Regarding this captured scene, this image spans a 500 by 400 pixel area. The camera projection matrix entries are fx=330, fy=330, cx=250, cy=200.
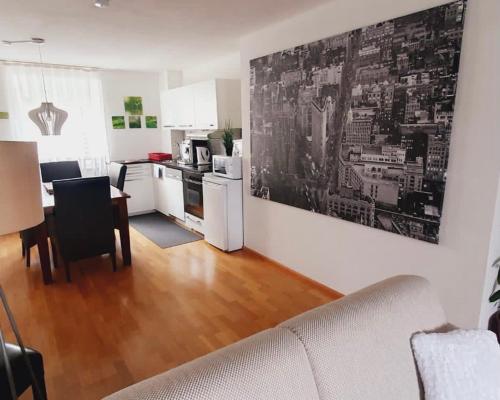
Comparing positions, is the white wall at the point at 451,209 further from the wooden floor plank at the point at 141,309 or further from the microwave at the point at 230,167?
the microwave at the point at 230,167

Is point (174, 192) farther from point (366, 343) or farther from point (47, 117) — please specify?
point (366, 343)

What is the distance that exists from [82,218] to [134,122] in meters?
2.85

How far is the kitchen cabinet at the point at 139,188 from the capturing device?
5.29 m

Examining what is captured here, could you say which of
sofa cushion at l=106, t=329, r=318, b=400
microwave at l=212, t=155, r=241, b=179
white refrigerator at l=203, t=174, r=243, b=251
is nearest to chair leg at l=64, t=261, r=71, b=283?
white refrigerator at l=203, t=174, r=243, b=251

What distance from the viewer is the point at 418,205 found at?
6.88 feet

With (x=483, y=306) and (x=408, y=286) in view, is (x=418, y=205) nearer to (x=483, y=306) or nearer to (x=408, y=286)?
(x=483, y=306)

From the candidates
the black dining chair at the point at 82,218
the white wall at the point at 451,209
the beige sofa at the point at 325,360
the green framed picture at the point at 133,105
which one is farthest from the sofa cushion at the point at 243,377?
the green framed picture at the point at 133,105

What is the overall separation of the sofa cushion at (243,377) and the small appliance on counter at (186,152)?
4.12 m

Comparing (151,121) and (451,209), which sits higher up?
(151,121)

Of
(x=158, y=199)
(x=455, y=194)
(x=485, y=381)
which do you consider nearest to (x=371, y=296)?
(x=485, y=381)

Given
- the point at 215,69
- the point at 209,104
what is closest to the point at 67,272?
the point at 209,104

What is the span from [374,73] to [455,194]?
0.95 metres

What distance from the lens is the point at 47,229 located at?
127 inches

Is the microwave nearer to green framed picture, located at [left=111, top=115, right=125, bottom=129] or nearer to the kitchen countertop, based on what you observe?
the kitchen countertop
